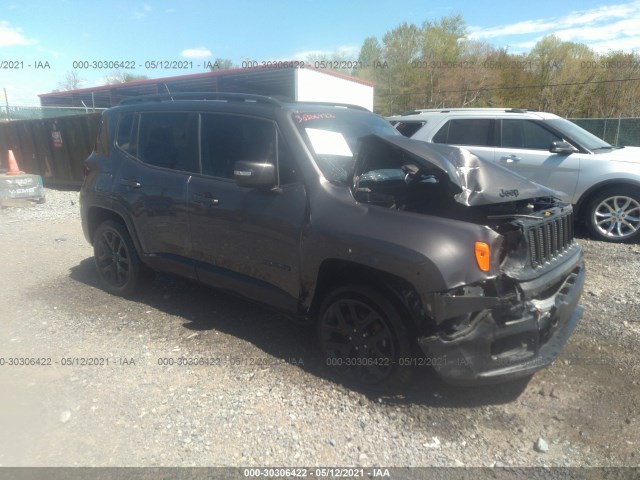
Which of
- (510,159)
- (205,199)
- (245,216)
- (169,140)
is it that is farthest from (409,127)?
(245,216)

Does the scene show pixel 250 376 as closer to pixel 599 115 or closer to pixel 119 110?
pixel 119 110

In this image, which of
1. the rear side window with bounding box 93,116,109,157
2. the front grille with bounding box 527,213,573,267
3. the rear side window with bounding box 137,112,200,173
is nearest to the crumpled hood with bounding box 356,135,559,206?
the front grille with bounding box 527,213,573,267

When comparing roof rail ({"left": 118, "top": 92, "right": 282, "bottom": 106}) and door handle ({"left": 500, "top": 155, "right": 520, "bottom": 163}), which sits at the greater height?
roof rail ({"left": 118, "top": 92, "right": 282, "bottom": 106})

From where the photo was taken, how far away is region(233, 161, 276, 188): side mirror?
10.6 ft

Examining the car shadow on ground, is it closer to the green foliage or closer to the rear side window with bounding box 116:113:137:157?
the rear side window with bounding box 116:113:137:157

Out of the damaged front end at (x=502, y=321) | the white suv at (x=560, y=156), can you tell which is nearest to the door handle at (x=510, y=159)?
the white suv at (x=560, y=156)

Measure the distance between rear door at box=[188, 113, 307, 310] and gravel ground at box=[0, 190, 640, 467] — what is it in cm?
57

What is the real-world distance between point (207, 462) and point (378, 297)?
1370 millimetres

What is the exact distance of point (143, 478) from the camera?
240 centimetres

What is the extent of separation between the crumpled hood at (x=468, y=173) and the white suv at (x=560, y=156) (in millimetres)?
3337

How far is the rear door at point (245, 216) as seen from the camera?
10.8 ft

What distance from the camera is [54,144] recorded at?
1270cm

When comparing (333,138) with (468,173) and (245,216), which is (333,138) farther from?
(468,173)

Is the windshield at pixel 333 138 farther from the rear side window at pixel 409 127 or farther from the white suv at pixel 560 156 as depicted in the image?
the rear side window at pixel 409 127
